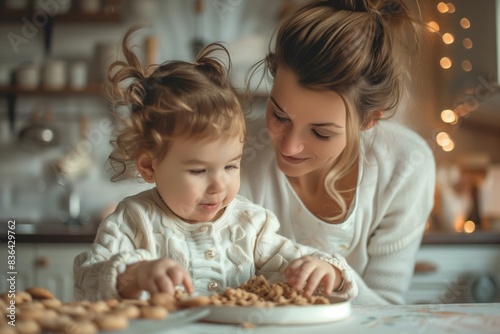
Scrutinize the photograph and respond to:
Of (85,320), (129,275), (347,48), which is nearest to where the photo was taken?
(85,320)

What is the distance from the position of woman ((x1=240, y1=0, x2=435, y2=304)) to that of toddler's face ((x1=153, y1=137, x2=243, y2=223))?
0.52 feet

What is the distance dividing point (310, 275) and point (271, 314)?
0.13m

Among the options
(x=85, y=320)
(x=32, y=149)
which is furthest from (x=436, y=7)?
(x=85, y=320)

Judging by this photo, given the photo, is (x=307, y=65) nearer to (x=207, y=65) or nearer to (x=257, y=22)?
(x=207, y=65)

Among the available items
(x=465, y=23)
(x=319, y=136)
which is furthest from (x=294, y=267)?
(x=465, y=23)

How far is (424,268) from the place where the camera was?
6.39 feet

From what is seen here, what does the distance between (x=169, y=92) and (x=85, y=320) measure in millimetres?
302

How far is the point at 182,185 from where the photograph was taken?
2.45ft

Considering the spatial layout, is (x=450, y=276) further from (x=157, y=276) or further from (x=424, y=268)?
(x=157, y=276)

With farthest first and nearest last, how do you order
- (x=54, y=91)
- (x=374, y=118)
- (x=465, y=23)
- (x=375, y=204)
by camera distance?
1. (x=54, y=91)
2. (x=465, y=23)
3. (x=375, y=204)
4. (x=374, y=118)

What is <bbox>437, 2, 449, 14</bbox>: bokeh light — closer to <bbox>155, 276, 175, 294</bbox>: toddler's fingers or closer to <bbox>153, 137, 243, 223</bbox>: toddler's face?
<bbox>153, 137, 243, 223</bbox>: toddler's face

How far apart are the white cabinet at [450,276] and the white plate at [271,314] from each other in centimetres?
139

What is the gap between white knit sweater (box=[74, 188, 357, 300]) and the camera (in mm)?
769

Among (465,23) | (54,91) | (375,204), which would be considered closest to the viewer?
(375,204)
